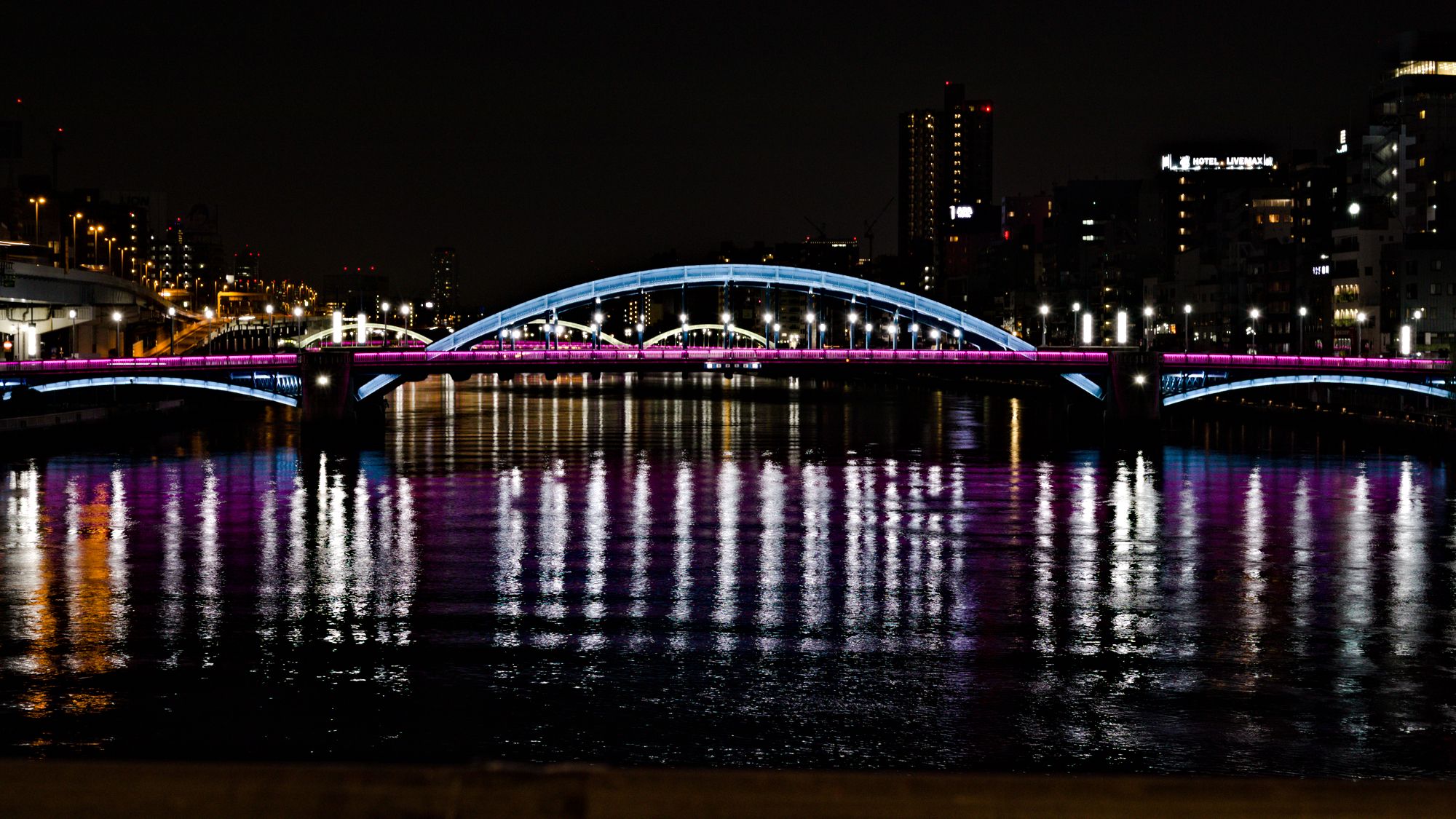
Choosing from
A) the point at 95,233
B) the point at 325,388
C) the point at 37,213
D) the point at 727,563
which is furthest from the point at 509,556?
the point at 95,233

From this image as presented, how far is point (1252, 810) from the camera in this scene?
7.05 metres

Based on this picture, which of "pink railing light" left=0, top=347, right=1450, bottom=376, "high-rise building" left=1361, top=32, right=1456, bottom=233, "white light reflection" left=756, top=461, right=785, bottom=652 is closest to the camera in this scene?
"white light reflection" left=756, top=461, right=785, bottom=652

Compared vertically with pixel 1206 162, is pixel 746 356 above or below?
below

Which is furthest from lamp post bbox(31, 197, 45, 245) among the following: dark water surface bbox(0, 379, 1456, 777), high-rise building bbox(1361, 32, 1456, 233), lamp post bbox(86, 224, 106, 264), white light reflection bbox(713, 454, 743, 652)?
high-rise building bbox(1361, 32, 1456, 233)

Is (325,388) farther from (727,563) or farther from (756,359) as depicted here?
(727,563)

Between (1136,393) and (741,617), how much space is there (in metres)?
57.4

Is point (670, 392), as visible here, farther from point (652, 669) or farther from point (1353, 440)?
point (652, 669)

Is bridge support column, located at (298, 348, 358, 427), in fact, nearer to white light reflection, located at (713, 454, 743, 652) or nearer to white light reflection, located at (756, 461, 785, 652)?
white light reflection, located at (713, 454, 743, 652)

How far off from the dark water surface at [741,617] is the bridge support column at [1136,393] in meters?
19.4

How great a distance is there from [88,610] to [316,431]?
5199 cm

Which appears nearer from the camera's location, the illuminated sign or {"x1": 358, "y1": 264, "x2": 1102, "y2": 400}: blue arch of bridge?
{"x1": 358, "y1": 264, "x2": 1102, "y2": 400}: blue arch of bridge

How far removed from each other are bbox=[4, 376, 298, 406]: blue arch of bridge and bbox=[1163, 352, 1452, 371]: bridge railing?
46571mm

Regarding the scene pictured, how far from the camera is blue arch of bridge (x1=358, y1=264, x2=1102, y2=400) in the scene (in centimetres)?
9500

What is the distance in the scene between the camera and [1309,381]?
78812 millimetres
